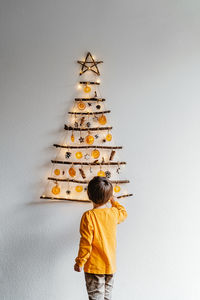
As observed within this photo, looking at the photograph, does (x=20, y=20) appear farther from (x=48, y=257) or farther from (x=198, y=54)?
(x=48, y=257)

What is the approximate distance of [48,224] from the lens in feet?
5.41

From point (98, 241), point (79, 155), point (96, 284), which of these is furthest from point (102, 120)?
point (96, 284)

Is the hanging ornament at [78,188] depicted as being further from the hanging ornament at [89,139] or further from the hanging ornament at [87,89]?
the hanging ornament at [87,89]

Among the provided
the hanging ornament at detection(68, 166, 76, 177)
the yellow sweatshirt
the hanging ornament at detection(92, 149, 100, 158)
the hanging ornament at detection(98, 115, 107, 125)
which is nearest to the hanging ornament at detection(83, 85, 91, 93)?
the hanging ornament at detection(98, 115, 107, 125)

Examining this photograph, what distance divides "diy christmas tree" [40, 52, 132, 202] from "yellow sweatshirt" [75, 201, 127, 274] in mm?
254

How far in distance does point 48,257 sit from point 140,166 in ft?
2.44

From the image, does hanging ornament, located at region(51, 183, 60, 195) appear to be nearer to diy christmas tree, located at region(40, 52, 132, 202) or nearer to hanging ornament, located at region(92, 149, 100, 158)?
diy christmas tree, located at region(40, 52, 132, 202)

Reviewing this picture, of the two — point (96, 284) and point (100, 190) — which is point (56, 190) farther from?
point (96, 284)

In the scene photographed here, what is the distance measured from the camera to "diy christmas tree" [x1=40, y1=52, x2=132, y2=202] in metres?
1.65

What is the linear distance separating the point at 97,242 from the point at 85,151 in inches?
20.7

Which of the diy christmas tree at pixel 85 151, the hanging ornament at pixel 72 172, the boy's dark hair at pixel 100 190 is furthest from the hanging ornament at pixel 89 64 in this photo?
the boy's dark hair at pixel 100 190

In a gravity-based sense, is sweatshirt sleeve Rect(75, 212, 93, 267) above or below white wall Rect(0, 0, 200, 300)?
below

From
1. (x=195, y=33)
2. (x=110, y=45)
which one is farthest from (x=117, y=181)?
(x=195, y=33)

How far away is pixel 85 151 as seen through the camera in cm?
167
